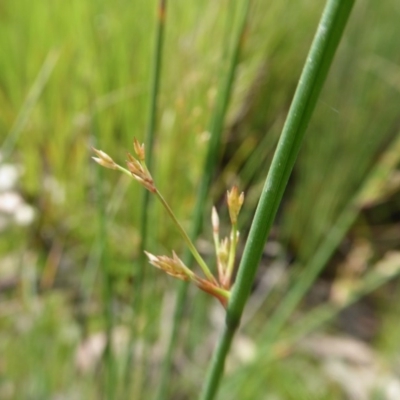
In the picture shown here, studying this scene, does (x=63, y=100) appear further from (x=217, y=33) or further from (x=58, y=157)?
(x=217, y=33)

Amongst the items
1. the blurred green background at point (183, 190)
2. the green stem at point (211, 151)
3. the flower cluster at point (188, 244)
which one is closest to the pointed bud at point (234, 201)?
the flower cluster at point (188, 244)

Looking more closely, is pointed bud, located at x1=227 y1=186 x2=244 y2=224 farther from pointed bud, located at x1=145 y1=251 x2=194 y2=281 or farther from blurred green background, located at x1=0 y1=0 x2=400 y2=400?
blurred green background, located at x1=0 y1=0 x2=400 y2=400

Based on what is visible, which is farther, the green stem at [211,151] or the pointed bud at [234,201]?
the green stem at [211,151]

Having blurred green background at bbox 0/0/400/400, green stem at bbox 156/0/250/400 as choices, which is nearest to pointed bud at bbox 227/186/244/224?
green stem at bbox 156/0/250/400

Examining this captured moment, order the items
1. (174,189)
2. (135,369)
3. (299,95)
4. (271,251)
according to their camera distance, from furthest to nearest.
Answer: (271,251), (174,189), (135,369), (299,95)

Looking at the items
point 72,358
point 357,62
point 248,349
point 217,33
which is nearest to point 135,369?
point 72,358

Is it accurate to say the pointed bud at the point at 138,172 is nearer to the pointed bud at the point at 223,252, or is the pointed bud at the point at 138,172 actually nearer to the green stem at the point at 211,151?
the pointed bud at the point at 223,252

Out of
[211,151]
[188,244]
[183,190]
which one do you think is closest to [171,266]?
[188,244]
